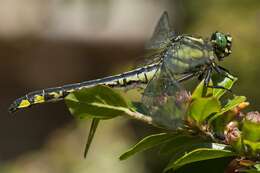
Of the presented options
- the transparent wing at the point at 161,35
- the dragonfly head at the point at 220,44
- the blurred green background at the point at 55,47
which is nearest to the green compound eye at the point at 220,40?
the dragonfly head at the point at 220,44

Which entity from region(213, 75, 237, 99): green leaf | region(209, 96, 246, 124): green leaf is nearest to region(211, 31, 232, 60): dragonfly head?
region(213, 75, 237, 99): green leaf

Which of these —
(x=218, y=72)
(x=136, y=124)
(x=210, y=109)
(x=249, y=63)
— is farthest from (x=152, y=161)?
(x=210, y=109)

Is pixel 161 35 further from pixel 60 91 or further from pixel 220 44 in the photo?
pixel 60 91

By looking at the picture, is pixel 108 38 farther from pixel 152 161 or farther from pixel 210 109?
pixel 210 109

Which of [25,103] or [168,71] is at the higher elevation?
[168,71]

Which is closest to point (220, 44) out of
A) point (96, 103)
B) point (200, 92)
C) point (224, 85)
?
point (224, 85)

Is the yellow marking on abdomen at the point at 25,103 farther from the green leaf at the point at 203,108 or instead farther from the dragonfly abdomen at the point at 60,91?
the green leaf at the point at 203,108
